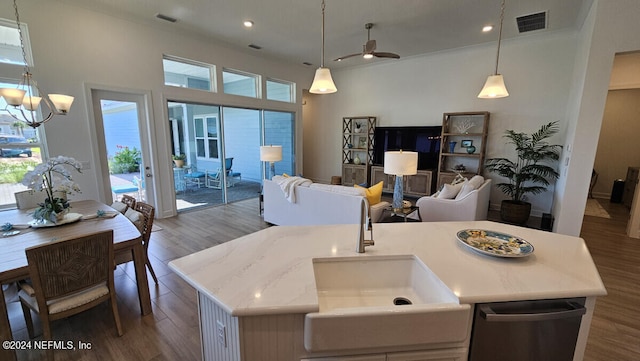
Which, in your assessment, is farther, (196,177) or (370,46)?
(196,177)

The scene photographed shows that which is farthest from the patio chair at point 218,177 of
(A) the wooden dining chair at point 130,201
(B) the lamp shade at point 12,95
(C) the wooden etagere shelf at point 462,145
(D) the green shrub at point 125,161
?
(C) the wooden etagere shelf at point 462,145

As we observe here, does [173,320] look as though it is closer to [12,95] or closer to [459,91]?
[12,95]

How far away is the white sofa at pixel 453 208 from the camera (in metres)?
3.70

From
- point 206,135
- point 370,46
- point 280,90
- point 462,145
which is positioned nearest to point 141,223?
point 206,135

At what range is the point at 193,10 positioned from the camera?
3949 millimetres

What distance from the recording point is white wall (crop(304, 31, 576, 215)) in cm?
489

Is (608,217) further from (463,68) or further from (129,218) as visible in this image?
(129,218)

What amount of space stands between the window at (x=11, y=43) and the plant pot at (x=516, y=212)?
7.44 m

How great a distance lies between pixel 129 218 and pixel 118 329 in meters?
1.06

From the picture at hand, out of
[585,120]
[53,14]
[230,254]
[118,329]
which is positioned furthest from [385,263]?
[53,14]

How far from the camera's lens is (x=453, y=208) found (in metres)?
3.83

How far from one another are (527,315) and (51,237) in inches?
124

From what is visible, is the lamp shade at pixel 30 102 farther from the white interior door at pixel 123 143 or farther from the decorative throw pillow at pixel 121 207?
the white interior door at pixel 123 143

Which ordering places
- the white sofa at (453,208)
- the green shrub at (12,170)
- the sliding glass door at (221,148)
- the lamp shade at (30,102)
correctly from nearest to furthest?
the lamp shade at (30,102)
the green shrub at (12,170)
the white sofa at (453,208)
the sliding glass door at (221,148)
